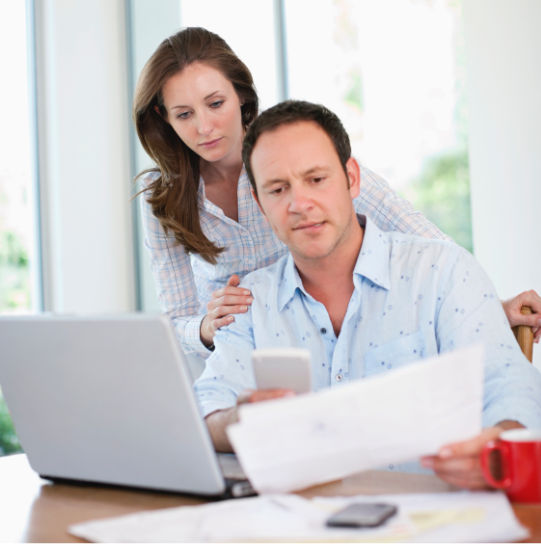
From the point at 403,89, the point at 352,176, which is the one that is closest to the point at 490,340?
the point at 352,176

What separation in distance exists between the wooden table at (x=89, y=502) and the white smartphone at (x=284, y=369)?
0.46 ft

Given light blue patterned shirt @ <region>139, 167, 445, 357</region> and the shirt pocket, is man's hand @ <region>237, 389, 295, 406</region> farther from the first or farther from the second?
light blue patterned shirt @ <region>139, 167, 445, 357</region>

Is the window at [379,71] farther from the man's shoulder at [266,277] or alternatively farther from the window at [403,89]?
the man's shoulder at [266,277]

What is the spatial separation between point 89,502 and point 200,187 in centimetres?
127

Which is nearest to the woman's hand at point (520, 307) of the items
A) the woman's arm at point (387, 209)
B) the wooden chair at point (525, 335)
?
the wooden chair at point (525, 335)

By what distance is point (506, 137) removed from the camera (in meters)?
3.20

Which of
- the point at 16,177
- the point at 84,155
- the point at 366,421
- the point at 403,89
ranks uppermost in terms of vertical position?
the point at 403,89

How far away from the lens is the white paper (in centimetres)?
82

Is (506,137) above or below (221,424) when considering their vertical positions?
above

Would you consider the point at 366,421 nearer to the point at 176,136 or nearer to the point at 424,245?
the point at 424,245

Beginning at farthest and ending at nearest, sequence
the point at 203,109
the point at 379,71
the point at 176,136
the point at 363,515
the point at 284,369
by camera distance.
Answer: the point at 379,71, the point at 176,136, the point at 203,109, the point at 284,369, the point at 363,515

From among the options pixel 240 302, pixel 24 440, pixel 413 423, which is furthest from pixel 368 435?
pixel 240 302

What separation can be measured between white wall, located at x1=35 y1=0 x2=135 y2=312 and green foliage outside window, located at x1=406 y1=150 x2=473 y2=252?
1.52m

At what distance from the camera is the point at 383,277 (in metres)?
1.56
